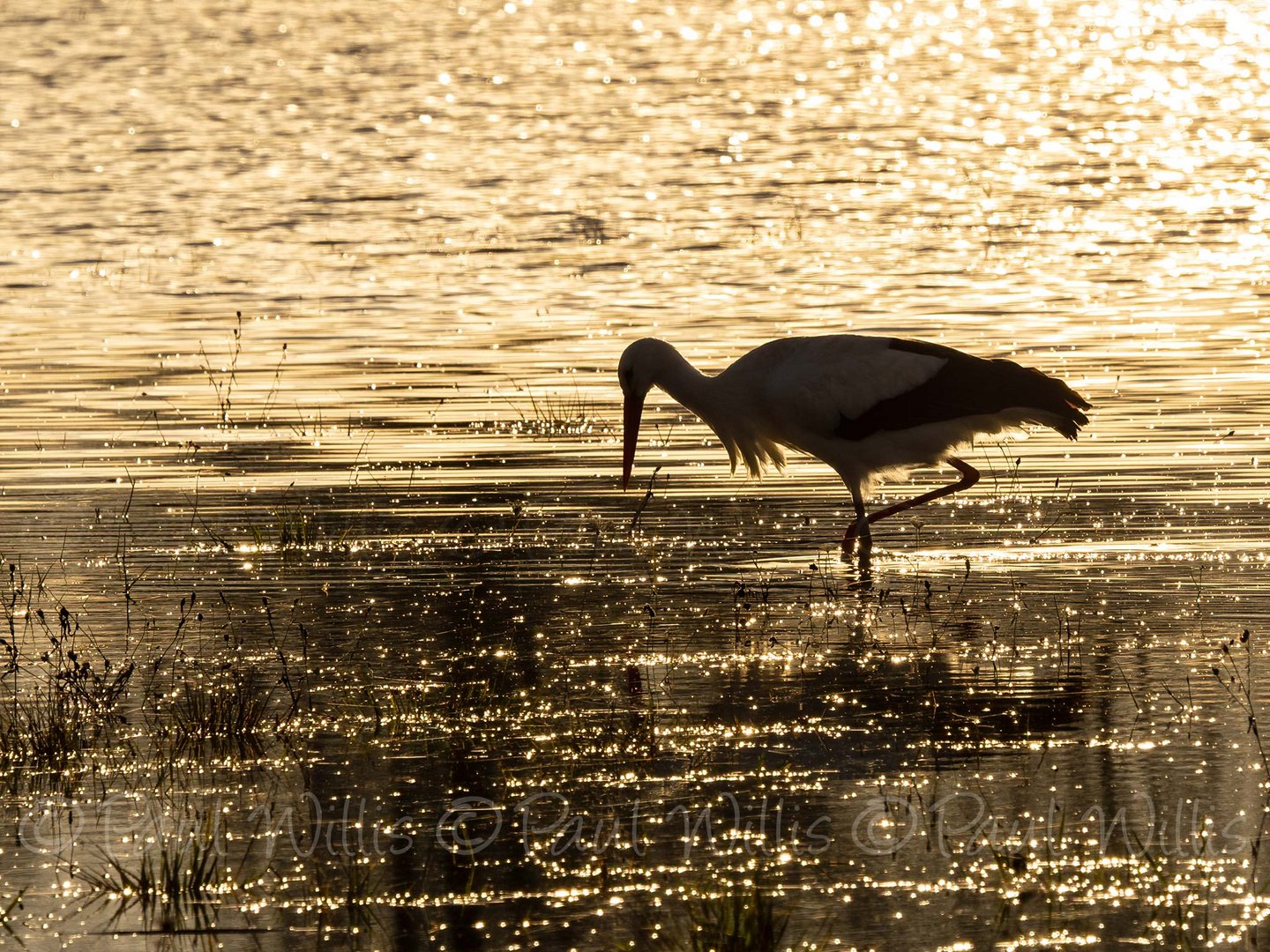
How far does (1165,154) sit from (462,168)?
8.91 m

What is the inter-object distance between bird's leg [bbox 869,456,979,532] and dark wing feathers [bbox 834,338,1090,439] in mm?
383

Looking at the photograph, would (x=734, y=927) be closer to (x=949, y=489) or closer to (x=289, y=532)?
(x=289, y=532)

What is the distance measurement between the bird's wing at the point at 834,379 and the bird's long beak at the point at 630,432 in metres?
0.65

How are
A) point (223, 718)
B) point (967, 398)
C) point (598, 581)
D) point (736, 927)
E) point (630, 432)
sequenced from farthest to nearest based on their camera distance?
point (630, 432) < point (967, 398) < point (598, 581) < point (223, 718) < point (736, 927)

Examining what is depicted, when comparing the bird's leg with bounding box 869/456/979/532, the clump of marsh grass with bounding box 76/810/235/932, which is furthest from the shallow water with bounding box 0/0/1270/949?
the bird's leg with bounding box 869/456/979/532

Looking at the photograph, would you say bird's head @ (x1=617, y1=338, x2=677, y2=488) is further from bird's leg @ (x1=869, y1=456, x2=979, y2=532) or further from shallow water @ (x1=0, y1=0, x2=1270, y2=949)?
bird's leg @ (x1=869, y1=456, x2=979, y2=532)

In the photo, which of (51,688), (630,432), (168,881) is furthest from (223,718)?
(630,432)

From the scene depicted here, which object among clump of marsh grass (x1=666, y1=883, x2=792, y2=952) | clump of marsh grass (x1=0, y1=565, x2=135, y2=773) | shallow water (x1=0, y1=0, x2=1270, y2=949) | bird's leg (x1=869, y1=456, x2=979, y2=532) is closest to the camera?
clump of marsh grass (x1=666, y1=883, x2=792, y2=952)

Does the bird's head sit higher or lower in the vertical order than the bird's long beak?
higher

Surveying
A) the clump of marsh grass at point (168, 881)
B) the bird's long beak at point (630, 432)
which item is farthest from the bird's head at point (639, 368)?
the clump of marsh grass at point (168, 881)

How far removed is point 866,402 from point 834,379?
0.65 feet

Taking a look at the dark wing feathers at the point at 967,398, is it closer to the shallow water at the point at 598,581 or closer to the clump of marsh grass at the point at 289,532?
the shallow water at the point at 598,581

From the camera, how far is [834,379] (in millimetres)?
11500

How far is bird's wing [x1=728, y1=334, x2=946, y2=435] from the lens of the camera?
452 inches
